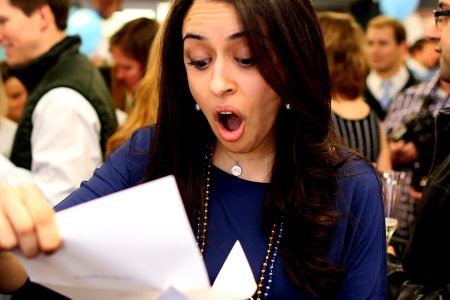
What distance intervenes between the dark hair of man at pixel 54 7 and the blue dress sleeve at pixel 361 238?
1.96 m

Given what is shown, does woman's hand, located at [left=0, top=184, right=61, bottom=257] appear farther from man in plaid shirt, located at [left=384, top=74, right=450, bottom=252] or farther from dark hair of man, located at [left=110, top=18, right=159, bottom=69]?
dark hair of man, located at [left=110, top=18, right=159, bottom=69]

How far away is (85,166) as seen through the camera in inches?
103

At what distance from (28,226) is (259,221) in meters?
0.62

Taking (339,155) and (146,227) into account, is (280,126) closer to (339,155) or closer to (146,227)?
(339,155)

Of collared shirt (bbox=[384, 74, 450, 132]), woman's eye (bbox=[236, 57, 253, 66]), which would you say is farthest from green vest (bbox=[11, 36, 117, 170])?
collared shirt (bbox=[384, 74, 450, 132])

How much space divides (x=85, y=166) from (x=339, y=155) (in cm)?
146

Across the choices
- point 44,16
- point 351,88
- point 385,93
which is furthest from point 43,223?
point 385,93

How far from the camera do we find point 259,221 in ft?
4.52

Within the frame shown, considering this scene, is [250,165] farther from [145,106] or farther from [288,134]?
[145,106]

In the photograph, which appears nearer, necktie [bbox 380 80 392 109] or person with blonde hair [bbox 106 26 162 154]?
person with blonde hair [bbox 106 26 162 154]

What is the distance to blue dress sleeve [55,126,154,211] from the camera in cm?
137

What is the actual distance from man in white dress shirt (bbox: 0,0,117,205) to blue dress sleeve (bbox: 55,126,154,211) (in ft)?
3.68

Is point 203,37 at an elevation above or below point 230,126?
above

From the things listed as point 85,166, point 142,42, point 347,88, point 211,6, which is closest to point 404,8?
point 347,88
